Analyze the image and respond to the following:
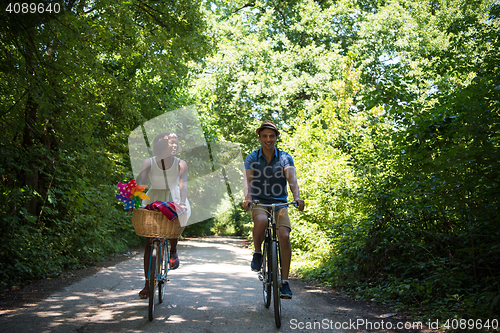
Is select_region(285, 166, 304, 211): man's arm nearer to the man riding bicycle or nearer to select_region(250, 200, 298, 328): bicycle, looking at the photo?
the man riding bicycle

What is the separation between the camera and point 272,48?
866 inches

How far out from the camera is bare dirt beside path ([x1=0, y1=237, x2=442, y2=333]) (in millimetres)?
4129

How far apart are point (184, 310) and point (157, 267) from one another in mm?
723

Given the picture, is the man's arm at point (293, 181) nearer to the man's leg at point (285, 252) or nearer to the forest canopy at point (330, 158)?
the man's leg at point (285, 252)

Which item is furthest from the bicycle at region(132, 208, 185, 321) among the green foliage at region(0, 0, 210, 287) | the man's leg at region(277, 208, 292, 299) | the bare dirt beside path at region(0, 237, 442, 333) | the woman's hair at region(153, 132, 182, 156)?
the green foliage at region(0, 0, 210, 287)

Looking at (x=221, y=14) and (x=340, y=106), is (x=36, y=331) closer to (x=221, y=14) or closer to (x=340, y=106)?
(x=340, y=106)

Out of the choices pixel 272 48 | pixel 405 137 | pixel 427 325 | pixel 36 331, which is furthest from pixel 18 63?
pixel 272 48

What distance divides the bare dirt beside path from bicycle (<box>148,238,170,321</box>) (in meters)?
0.20

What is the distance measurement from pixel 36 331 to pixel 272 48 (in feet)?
66.6

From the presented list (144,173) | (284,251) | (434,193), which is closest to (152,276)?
(144,173)

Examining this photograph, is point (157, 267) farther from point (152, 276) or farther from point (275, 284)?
point (275, 284)

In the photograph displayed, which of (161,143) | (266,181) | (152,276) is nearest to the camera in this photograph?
(152,276)

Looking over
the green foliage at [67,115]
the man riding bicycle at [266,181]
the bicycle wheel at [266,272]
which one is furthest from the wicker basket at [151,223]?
the green foliage at [67,115]

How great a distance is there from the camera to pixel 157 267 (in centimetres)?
465
